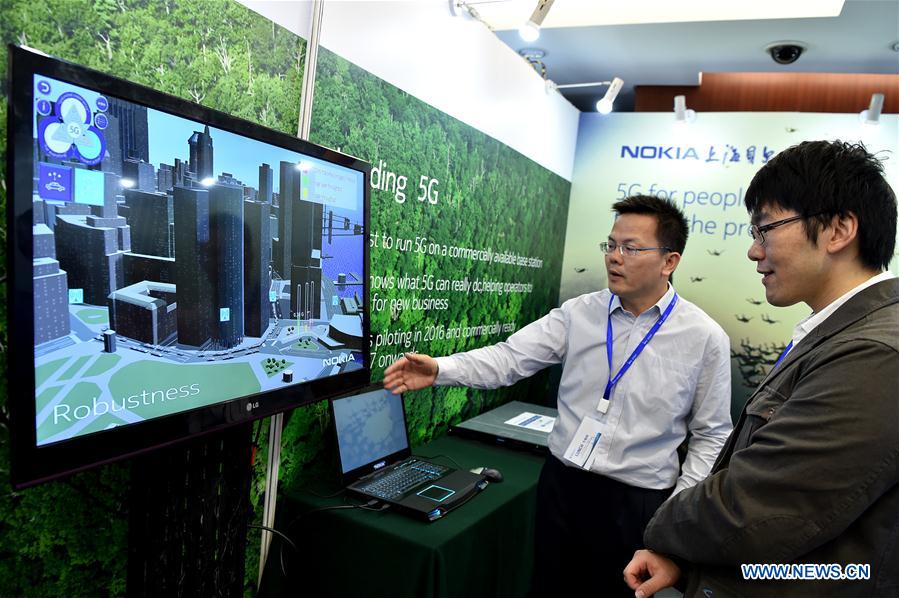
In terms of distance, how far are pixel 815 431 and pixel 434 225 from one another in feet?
6.66

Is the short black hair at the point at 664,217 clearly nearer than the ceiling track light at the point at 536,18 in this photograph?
Yes

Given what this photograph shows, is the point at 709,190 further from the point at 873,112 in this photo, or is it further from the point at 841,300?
the point at 841,300

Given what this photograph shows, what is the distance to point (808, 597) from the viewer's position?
0.97 metres

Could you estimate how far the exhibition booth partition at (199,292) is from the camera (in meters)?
1.02

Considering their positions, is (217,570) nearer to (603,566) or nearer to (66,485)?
(66,485)

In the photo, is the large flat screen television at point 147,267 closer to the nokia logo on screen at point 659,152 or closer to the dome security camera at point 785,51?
the nokia logo on screen at point 659,152

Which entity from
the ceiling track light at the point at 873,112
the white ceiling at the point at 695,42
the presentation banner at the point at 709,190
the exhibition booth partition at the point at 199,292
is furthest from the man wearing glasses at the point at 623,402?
the ceiling track light at the point at 873,112

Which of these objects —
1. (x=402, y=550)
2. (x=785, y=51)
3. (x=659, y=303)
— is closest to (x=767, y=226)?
(x=659, y=303)

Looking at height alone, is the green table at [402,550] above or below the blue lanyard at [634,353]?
below

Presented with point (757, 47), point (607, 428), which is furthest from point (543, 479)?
point (757, 47)

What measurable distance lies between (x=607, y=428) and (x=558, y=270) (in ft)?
9.49

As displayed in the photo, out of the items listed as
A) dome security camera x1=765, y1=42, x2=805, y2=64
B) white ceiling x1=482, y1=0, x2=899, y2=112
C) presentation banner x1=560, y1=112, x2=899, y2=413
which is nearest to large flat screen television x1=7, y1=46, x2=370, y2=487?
white ceiling x1=482, y1=0, x2=899, y2=112

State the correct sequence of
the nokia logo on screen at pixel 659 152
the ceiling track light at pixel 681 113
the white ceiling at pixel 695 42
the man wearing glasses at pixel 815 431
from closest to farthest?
1. the man wearing glasses at pixel 815 431
2. the white ceiling at pixel 695 42
3. the ceiling track light at pixel 681 113
4. the nokia logo on screen at pixel 659 152

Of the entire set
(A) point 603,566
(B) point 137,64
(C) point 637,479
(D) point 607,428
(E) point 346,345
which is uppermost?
(B) point 137,64
